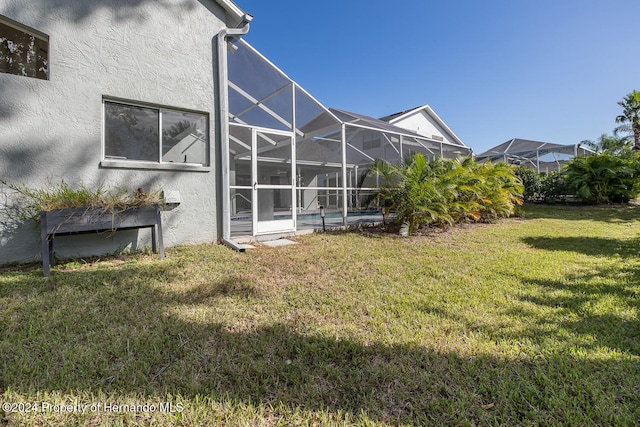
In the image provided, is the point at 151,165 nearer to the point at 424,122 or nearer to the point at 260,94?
the point at 260,94

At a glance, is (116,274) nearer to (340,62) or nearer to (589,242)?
(589,242)

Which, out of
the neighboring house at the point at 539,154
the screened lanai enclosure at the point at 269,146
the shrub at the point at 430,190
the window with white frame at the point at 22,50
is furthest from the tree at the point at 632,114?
the window with white frame at the point at 22,50

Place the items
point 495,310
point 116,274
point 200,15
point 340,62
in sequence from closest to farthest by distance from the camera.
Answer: point 495,310
point 116,274
point 200,15
point 340,62

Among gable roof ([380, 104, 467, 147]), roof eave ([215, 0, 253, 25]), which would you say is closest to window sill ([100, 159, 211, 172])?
roof eave ([215, 0, 253, 25])

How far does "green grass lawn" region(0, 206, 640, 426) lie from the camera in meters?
1.48

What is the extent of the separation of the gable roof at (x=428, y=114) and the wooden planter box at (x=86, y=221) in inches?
674

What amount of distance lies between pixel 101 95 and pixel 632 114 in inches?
1111

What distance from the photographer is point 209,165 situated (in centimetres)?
548

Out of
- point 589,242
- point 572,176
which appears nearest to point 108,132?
point 589,242

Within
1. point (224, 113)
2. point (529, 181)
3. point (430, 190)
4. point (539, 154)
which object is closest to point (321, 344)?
point (224, 113)

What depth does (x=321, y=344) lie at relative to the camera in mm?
2072

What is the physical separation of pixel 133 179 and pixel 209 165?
1.31 meters

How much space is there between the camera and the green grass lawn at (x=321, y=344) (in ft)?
A: 4.85

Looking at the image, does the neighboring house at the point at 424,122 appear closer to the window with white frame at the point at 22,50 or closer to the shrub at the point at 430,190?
the shrub at the point at 430,190
